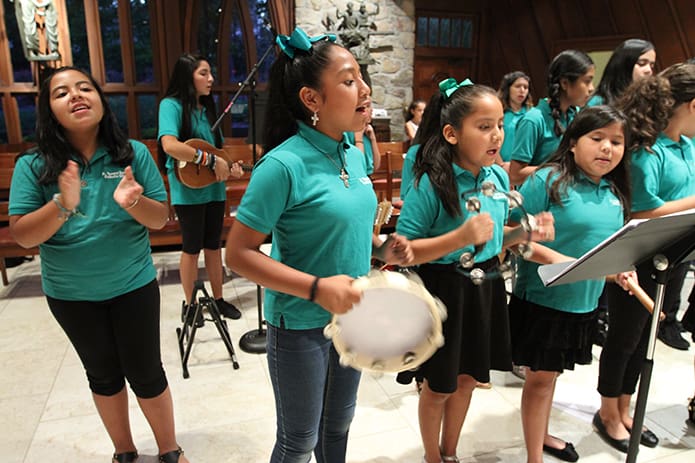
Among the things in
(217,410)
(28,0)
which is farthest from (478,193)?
(28,0)

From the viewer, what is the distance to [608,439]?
218cm

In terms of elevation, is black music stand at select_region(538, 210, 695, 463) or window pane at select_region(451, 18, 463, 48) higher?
window pane at select_region(451, 18, 463, 48)

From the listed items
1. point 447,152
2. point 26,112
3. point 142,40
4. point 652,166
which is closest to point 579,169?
point 652,166

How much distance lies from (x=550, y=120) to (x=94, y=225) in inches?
87.1

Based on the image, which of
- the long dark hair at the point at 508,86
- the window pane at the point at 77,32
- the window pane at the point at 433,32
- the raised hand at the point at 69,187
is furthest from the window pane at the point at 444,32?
the raised hand at the point at 69,187

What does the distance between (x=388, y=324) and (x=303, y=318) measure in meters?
0.23

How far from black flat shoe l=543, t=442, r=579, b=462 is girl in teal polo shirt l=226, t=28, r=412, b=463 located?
1.25 m

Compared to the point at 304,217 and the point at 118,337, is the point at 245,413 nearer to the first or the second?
the point at 118,337

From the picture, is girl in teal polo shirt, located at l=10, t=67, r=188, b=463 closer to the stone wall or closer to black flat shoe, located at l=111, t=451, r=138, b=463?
black flat shoe, located at l=111, t=451, r=138, b=463

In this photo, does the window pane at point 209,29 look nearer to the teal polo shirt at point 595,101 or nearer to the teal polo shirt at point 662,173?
the teal polo shirt at point 595,101

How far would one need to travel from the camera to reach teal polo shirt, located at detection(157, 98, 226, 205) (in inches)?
116

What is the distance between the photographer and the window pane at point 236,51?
7168 mm

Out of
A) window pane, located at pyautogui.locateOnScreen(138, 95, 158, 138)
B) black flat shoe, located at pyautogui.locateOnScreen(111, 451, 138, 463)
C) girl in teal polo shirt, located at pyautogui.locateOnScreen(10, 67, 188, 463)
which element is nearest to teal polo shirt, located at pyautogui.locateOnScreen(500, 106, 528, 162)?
girl in teal polo shirt, located at pyautogui.locateOnScreen(10, 67, 188, 463)

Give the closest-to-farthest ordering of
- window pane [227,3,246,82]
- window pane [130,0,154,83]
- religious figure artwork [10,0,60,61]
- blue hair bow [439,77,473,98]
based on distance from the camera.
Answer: blue hair bow [439,77,473,98]
religious figure artwork [10,0,60,61]
window pane [130,0,154,83]
window pane [227,3,246,82]
